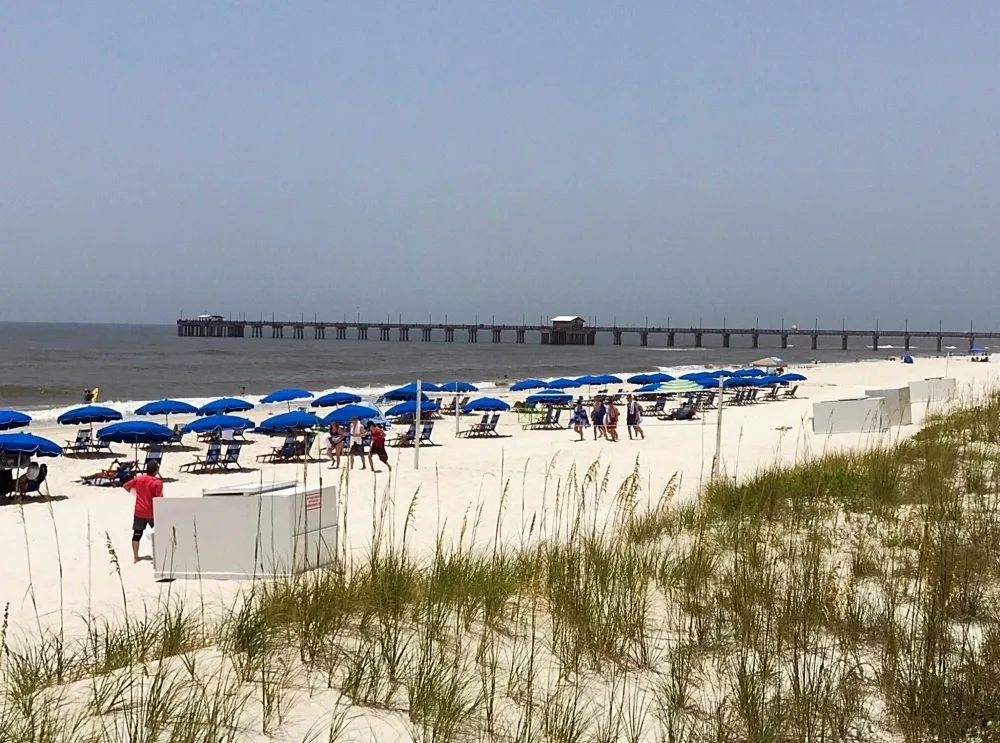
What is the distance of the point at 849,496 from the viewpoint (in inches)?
215

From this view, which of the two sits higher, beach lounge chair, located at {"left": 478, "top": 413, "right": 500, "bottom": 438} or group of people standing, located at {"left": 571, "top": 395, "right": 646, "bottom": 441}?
group of people standing, located at {"left": 571, "top": 395, "right": 646, "bottom": 441}

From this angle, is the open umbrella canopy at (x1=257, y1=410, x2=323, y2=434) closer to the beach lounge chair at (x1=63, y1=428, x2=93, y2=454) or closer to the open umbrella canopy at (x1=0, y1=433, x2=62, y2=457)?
the beach lounge chair at (x1=63, y1=428, x2=93, y2=454)

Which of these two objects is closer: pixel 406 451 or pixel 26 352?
pixel 406 451

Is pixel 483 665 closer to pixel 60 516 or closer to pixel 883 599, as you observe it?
pixel 883 599

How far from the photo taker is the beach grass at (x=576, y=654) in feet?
8.05

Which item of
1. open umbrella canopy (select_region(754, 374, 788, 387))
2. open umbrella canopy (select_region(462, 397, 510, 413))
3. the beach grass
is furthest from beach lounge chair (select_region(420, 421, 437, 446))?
the beach grass

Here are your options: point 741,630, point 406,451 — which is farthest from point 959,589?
point 406,451

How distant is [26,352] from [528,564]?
245 ft

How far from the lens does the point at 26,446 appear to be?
40.2 feet

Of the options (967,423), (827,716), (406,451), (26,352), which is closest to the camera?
(827,716)

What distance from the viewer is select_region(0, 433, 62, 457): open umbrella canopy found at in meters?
12.1

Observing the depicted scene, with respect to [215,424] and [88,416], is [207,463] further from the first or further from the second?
[88,416]

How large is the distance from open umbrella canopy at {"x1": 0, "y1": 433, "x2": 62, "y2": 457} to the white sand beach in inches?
24.8

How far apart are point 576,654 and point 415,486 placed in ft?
27.7
